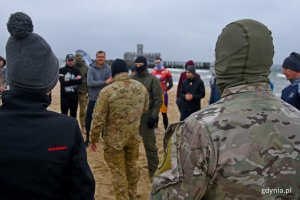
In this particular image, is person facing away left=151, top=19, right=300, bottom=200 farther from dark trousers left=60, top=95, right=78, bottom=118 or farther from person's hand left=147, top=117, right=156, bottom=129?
dark trousers left=60, top=95, right=78, bottom=118

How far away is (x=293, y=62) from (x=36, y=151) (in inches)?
142

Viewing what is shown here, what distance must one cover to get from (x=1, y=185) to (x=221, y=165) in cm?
100

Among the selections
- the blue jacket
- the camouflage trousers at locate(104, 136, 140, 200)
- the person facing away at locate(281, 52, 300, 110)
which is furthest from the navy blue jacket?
the camouflage trousers at locate(104, 136, 140, 200)

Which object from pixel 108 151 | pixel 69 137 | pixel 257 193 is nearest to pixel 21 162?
pixel 69 137

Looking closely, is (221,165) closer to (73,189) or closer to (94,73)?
(73,189)

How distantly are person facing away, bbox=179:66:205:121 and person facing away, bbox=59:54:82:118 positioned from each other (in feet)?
7.43

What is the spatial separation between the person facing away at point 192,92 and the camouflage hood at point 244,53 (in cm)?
458

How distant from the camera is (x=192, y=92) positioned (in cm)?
609

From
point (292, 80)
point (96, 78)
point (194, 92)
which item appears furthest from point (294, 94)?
point (96, 78)

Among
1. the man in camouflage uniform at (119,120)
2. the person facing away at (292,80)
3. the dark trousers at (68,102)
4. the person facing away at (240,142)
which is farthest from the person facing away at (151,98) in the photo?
the person facing away at (240,142)

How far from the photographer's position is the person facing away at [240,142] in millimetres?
1300

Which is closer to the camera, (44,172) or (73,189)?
(44,172)

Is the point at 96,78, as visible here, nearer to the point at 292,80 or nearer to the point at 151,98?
the point at 151,98

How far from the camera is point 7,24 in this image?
5.05ft
